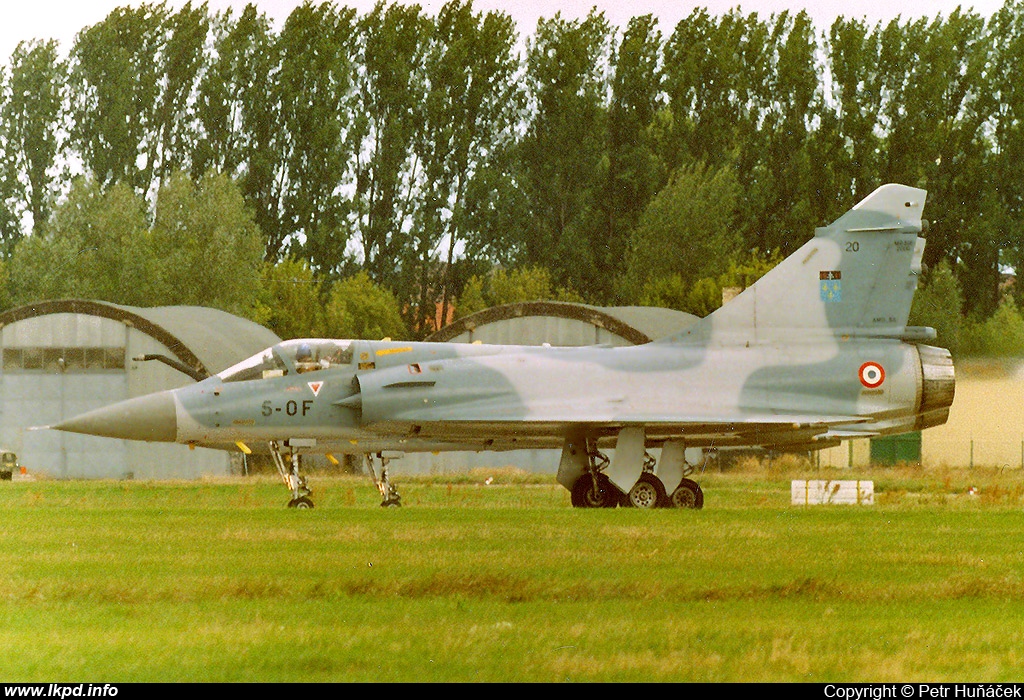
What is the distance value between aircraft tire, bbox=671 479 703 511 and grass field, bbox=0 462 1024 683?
2516mm

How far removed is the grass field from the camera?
27.1ft

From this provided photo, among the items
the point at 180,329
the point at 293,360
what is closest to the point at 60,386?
the point at 180,329

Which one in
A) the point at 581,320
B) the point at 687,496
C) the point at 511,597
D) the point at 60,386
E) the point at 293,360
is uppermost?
the point at 581,320

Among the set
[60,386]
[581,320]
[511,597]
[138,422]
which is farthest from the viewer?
→ [60,386]

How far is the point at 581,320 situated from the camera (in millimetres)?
40312

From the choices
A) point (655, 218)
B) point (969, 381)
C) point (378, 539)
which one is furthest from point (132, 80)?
point (378, 539)

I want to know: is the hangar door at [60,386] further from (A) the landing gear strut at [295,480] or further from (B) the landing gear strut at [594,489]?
(B) the landing gear strut at [594,489]

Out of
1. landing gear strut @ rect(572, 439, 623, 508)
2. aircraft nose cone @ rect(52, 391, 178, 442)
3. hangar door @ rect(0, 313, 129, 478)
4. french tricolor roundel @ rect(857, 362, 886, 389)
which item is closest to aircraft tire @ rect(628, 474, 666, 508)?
landing gear strut @ rect(572, 439, 623, 508)

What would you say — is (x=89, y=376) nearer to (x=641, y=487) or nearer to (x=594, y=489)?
(x=594, y=489)

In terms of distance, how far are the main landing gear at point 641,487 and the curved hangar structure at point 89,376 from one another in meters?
18.7

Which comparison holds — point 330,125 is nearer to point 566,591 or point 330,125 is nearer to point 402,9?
point 402,9

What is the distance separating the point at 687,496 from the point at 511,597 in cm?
1178

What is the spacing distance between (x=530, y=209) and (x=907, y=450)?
21.6 m

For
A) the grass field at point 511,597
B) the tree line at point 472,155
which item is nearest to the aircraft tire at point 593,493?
the grass field at point 511,597
